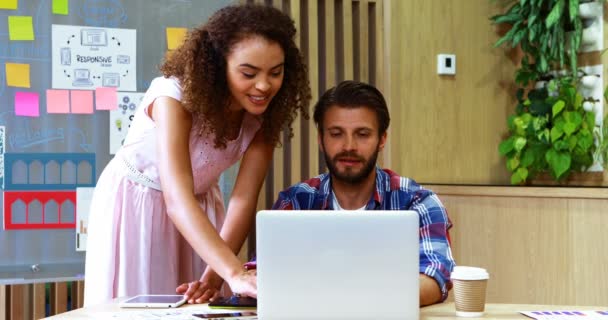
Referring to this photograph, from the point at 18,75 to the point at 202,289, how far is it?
1610mm

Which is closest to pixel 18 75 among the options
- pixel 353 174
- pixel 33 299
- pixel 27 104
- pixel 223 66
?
pixel 27 104

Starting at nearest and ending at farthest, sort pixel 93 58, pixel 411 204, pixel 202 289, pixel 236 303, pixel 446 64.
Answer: pixel 236 303
pixel 202 289
pixel 411 204
pixel 93 58
pixel 446 64

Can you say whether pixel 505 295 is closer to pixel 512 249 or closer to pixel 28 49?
pixel 512 249

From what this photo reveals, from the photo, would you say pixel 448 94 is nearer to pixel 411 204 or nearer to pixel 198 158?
pixel 411 204

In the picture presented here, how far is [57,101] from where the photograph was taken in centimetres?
305

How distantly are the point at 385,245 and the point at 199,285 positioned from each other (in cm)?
59

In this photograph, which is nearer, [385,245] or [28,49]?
[385,245]

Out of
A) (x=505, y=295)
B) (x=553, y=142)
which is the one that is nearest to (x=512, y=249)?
(x=505, y=295)

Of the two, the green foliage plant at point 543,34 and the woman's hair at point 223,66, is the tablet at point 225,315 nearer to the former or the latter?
the woman's hair at point 223,66

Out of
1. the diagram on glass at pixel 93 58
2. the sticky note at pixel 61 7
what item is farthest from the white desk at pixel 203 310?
the sticky note at pixel 61 7

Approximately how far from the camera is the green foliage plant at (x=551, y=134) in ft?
11.2

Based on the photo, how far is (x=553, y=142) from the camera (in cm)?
347

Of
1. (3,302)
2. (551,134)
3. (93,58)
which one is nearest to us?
(3,302)

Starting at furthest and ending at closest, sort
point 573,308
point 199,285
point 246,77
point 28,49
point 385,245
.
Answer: point 28,49 → point 246,77 → point 199,285 → point 573,308 → point 385,245
